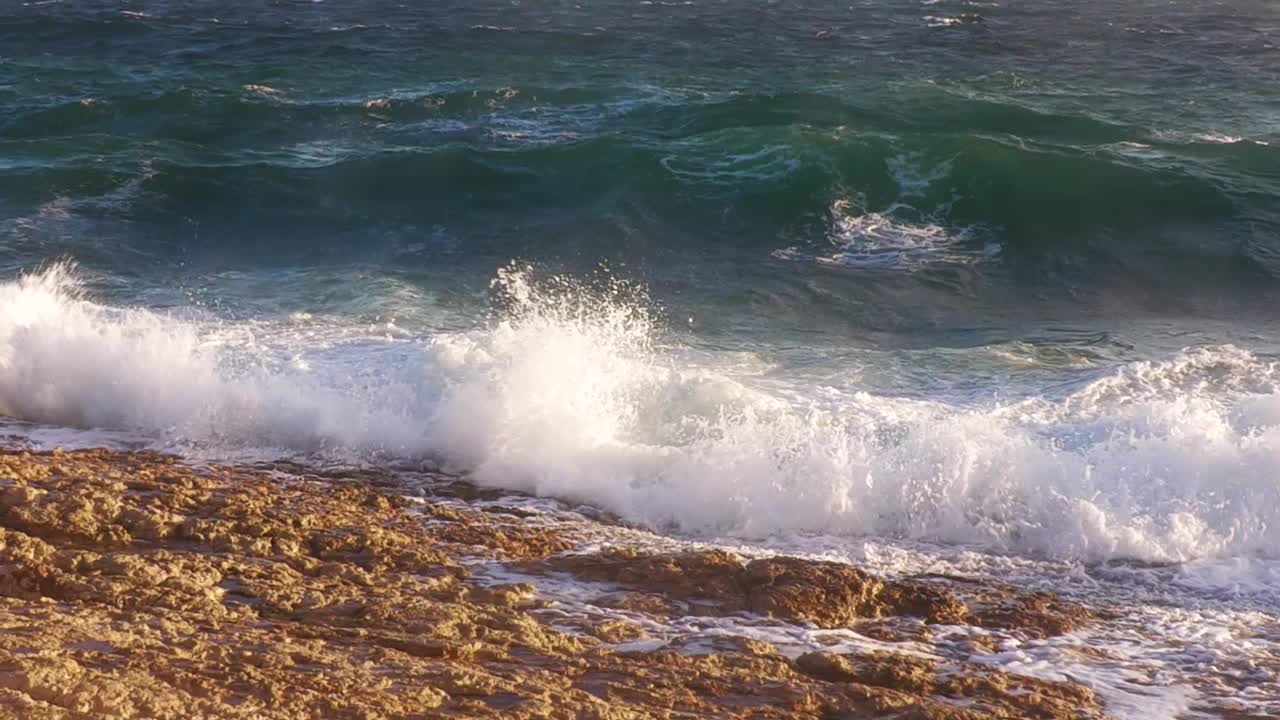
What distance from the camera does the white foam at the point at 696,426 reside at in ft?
22.2

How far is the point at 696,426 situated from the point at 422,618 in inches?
125

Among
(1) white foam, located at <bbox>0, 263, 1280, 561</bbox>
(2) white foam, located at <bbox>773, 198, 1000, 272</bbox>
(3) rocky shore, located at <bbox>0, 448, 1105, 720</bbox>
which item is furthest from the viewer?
(2) white foam, located at <bbox>773, 198, 1000, 272</bbox>

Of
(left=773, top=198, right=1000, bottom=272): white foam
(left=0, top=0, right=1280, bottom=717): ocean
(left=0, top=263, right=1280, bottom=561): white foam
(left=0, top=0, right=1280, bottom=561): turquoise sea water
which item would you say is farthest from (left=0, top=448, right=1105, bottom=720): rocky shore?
(left=773, top=198, right=1000, bottom=272): white foam

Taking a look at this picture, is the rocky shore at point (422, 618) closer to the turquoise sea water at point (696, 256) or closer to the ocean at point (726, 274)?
the ocean at point (726, 274)

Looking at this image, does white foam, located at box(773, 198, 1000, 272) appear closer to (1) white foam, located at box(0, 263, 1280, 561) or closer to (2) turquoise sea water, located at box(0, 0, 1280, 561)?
(2) turquoise sea water, located at box(0, 0, 1280, 561)

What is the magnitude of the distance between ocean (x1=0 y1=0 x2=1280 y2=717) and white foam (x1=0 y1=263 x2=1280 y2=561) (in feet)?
0.09

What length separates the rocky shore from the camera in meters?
4.25

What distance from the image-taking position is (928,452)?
727 centimetres

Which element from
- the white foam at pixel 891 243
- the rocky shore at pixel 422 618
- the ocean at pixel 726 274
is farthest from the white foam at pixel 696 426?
the white foam at pixel 891 243

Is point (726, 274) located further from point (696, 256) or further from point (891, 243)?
point (891, 243)

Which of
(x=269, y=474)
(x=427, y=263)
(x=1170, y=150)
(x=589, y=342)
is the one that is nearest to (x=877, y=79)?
(x=1170, y=150)

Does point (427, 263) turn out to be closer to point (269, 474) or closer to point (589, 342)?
point (589, 342)

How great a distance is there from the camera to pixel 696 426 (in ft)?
25.7

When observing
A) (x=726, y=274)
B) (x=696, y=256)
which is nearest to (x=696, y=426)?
(x=726, y=274)
